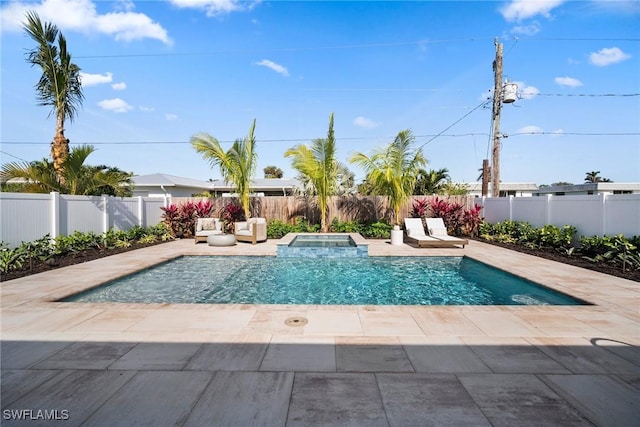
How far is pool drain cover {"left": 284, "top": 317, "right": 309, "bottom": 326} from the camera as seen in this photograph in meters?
3.66

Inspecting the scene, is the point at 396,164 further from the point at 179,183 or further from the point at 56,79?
the point at 179,183

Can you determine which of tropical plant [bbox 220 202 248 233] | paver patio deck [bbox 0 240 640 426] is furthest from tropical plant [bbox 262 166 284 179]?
paver patio deck [bbox 0 240 640 426]

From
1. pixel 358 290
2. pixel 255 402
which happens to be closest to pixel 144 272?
pixel 358 290

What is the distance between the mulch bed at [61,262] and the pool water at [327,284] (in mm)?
1898

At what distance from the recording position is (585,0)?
8.75 meters

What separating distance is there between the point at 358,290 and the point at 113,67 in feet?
Result: 53.7

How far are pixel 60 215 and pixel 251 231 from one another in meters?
5.37

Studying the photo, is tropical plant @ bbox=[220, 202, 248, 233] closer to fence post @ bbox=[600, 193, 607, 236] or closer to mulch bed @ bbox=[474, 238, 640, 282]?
mulch bed @ bbox=[474, 238, 640, 282]

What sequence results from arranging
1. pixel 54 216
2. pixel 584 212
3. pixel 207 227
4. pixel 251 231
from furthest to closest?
1. pixel 207 227
2. pixel 251 231
3. pixel 584 212
4. pixel 54 216

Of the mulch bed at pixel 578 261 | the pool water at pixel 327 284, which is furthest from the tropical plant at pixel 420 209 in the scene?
the pool water at pixel 327 284

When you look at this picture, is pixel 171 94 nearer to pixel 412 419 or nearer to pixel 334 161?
pixel 334 161

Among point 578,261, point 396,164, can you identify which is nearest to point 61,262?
point 396,164

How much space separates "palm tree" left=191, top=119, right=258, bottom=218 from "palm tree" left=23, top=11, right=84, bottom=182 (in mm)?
3746

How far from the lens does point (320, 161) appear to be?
12.0 meters
